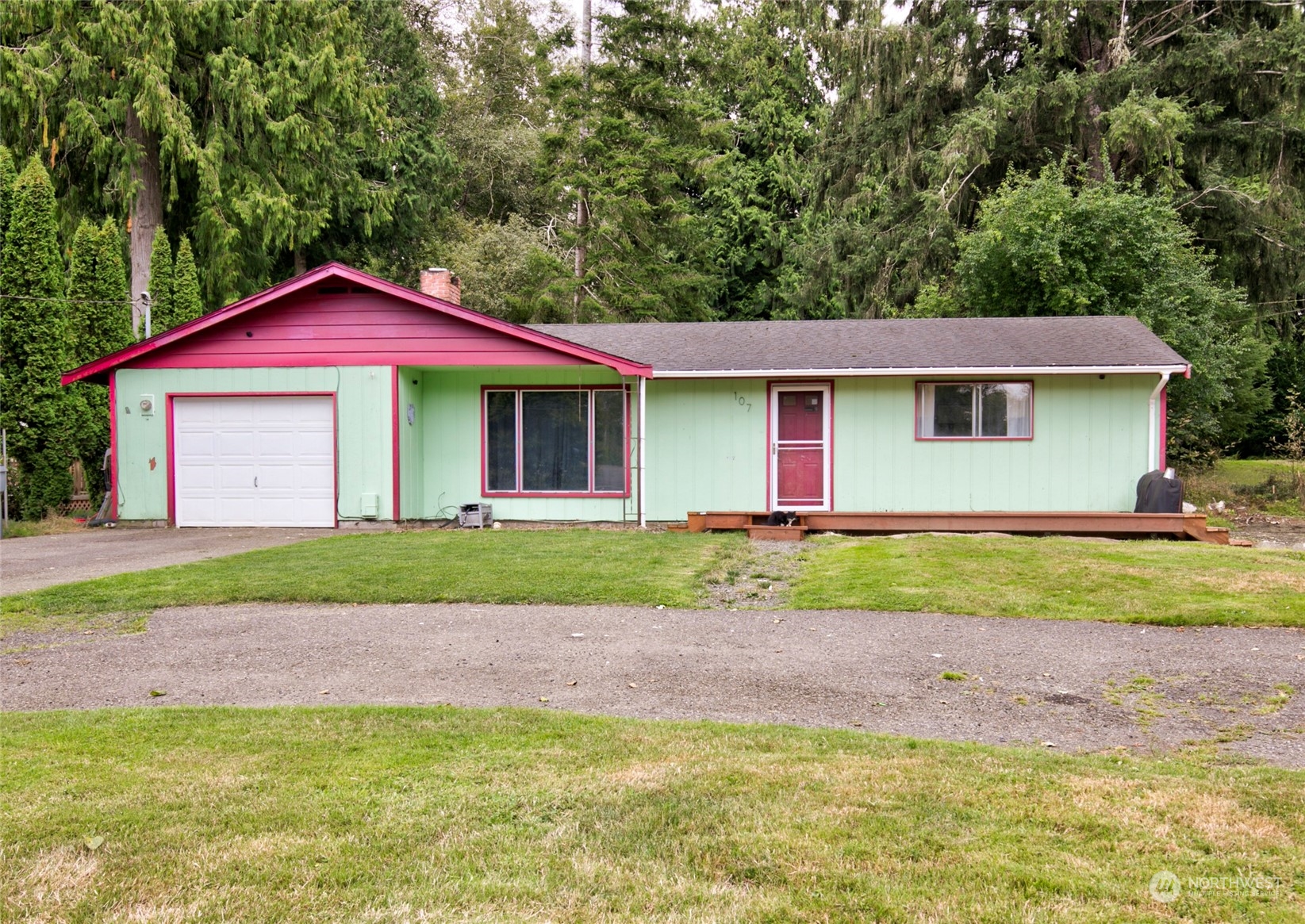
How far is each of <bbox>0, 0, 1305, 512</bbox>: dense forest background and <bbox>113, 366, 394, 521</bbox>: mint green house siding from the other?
2.22 meters

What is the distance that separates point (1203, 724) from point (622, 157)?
2395 cm

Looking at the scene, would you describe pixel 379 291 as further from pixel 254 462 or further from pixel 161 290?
pixel 161 290

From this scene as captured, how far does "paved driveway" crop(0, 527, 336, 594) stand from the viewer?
1005cm

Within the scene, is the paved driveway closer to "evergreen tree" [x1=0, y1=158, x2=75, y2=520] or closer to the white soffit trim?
"evergreen tree" [x1=0, y1=158, x2=75, y2=520]

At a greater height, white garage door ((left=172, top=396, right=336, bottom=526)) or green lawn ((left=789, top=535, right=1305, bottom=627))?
white garage door ((left=172, top=396, right=336, bottom=526))

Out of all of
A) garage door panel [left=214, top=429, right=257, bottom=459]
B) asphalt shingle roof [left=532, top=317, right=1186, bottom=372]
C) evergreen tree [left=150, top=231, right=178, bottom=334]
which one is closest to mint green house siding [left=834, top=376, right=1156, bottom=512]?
asphalt shingle roof [left=532, top=317, right=1186, bottom=372]

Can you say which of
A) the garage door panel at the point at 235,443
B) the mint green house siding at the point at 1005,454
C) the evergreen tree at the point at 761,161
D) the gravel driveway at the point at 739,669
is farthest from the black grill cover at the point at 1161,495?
the evergreen tree at the point at 761,161

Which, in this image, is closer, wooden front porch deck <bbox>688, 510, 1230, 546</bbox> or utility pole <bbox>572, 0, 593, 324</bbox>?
wooden front porch deck <bbox>688, 510, 1230, 546</bbox>

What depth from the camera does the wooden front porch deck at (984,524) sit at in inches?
512

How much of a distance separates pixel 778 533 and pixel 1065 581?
445 cm

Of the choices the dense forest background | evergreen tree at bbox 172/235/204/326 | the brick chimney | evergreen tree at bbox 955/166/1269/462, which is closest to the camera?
the brick chimney

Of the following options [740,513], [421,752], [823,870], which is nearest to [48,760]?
[421,752]

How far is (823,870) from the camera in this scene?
10.4 ft

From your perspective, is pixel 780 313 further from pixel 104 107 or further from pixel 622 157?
pixel 104 107
